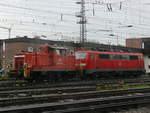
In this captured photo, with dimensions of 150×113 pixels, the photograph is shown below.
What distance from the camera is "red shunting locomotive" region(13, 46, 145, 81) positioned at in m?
20.0

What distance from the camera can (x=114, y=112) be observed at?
360 inches

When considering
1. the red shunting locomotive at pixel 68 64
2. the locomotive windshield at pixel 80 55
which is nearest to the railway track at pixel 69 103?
the red shunting locomotive at pixel 68 64

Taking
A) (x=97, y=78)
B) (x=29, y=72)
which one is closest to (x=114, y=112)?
(x=29, y=72)

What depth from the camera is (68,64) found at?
71.1 feet

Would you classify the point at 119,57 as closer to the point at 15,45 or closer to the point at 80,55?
the point at 80,55

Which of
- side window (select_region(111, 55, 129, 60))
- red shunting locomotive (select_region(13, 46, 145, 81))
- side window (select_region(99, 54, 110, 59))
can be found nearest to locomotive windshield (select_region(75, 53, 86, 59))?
red shunting locomotive (select_region(13, 46, 145, 81))

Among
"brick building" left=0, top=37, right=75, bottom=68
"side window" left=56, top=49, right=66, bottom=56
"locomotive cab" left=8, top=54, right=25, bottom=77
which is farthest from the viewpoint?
"brick building" left=0, top=37, right=75, bottom=68

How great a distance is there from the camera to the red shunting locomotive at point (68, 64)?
65.7ft

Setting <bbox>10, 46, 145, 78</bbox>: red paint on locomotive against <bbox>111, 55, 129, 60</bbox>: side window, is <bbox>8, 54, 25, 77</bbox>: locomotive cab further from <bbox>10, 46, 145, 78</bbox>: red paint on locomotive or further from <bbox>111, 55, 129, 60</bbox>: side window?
<bbox>111, 55, 129, 60</bbox>: side window

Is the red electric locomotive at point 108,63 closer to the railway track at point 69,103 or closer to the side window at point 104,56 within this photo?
the side window at point 104,56

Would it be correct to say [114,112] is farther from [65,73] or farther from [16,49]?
[16,49]

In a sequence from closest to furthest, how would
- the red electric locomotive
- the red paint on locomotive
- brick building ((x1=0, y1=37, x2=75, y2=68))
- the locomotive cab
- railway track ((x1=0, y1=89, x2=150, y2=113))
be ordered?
1. railway track ((x1=0, y1=89, x2=150, y2=113))
2. the red paint on locomotive
3. the locomotive cab
4. the red electric locomotive
5. brick building ((x1=0, y1=37, x2=75, y2=68))

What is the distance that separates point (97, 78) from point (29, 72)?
936cm

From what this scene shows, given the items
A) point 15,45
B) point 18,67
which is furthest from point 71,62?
point 15,45
